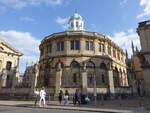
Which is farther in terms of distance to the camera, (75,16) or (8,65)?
(75,16)

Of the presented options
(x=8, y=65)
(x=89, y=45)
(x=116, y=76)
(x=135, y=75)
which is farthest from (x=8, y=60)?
(x=135, y=75)

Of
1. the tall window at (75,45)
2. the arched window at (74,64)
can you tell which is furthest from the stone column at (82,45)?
the arched window at (74,64)

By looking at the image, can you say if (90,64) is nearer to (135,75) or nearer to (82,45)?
(82,45)

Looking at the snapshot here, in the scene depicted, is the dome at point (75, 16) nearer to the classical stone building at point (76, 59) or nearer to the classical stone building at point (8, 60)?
the classical stone building at point (76, 59)

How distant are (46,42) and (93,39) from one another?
1142 cm

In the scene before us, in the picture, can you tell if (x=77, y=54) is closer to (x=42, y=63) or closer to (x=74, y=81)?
(x=74, y=81)

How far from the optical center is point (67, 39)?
104 ft

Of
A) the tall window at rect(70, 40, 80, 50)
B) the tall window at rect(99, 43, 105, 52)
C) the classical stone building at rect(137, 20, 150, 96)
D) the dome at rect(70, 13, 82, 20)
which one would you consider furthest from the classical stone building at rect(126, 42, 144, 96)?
the dome at rect(70, 13, 82, 20)

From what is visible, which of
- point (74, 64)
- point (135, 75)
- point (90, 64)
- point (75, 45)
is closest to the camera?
point (74, 64)

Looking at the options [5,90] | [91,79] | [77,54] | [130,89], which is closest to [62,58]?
[77,54]

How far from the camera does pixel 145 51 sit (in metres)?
27.8

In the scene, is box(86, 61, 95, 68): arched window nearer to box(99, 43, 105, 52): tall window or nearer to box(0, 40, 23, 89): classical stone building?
box(99, 43, 105, 52): tall window

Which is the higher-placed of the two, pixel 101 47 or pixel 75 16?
pixel 75 16

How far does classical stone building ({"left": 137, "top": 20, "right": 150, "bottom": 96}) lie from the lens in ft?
84.8
